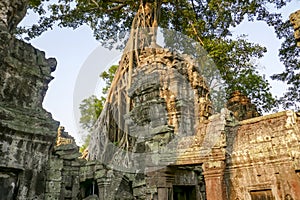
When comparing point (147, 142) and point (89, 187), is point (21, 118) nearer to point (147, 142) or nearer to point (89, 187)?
point (147, 142)

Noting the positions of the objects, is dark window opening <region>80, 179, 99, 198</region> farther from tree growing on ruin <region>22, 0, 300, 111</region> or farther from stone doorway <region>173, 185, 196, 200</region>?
tree growing on ruin <region>22, 0, 300, 111</region>

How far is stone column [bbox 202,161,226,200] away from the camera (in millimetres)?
5501

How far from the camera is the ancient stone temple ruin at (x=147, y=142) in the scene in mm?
3674

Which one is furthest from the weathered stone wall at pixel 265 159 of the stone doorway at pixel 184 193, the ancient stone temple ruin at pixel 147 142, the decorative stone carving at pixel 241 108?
the decorative stone carving at pixel 241 108

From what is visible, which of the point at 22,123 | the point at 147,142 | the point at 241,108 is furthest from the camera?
the point at 241,108

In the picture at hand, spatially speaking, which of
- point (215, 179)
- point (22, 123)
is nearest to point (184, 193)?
point (215, 179)

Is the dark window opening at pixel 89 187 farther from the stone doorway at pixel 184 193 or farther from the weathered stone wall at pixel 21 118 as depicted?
the weathered stone wall at pixel 21 118

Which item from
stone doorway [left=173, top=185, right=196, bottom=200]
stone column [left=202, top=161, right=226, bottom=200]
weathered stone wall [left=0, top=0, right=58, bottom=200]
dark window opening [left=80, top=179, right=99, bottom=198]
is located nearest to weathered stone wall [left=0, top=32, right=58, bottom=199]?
weathered stone wall [left=0, top=0, right=58, bottom=200]

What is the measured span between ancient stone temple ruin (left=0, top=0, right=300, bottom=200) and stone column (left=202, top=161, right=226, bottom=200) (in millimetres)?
19

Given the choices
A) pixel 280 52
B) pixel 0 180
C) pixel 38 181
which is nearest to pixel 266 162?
pixel 38 181

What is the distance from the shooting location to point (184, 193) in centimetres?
756

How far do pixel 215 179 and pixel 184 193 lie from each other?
219 cm

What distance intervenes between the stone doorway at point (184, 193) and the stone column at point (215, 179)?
1.90 m

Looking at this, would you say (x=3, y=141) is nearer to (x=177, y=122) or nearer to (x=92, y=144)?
(x=177, y=122)
